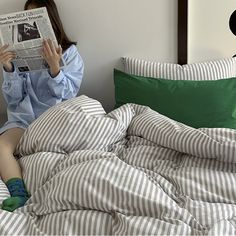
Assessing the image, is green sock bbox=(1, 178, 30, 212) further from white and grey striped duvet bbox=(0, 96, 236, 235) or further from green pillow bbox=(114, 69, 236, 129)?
green pillow bbox=(114, 69, 236, 129)

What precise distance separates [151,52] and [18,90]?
640 millimetres

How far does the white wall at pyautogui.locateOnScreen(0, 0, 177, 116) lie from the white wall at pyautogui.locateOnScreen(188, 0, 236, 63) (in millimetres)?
84

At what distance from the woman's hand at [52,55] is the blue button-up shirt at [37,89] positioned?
32 millimetres

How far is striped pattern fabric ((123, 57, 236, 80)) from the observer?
1685 millimetres

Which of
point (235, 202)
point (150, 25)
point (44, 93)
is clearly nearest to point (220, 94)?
point (150, 25)

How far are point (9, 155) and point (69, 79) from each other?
48cm

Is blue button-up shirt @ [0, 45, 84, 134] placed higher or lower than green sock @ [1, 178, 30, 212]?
higher

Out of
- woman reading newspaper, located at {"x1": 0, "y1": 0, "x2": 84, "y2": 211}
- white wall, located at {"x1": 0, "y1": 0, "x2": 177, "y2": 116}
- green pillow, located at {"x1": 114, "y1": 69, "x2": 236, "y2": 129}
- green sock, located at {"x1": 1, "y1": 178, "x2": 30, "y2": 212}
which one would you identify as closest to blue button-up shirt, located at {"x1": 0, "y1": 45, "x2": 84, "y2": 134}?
woman reading newspaper, located at {"x1": 0, "y1": 0, "x2": 84, "y2": 211}

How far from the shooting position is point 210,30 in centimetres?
177

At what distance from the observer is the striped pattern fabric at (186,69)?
1.68 meters

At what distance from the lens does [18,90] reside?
169 centimetres

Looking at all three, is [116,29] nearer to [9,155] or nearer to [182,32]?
[182,32]

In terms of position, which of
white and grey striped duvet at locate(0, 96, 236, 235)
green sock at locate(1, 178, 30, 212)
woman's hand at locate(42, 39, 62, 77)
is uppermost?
woman's hand at locate(42, 39, 62, 77)

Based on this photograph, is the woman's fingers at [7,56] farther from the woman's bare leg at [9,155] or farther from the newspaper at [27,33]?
the woman's bare leg at [9,155]
